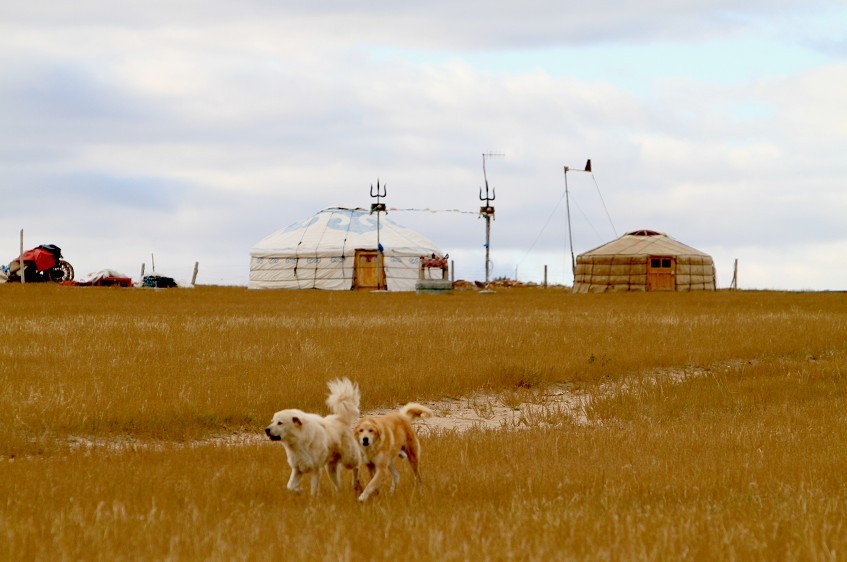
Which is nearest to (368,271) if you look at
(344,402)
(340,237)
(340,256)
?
(340,256)

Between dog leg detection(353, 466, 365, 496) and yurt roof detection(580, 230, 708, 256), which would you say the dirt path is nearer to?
dog leg detection(353, 466, 365, 496)

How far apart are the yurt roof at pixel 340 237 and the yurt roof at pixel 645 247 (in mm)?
14206

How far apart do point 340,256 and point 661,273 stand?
21.5m

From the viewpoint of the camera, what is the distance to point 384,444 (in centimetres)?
821

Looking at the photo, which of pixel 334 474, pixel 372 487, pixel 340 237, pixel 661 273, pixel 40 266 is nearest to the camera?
pixel 372 487

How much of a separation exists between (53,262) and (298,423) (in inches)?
2282

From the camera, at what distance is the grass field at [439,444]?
6422 millimetres

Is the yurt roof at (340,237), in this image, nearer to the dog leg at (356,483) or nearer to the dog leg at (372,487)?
the dog leg at (356,483)

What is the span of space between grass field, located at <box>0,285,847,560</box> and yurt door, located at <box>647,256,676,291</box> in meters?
28.9

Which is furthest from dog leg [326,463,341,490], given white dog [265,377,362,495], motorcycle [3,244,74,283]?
motorcycle [3,244,74,283]

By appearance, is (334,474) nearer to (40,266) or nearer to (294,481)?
(294,481)

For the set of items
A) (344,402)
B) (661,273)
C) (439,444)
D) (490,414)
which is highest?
(661,273)

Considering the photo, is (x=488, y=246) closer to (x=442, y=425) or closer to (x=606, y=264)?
(x=606, y=264)

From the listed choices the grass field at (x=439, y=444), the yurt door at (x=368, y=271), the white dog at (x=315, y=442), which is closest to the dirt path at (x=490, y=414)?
the grass field at (x=439, y=444)
